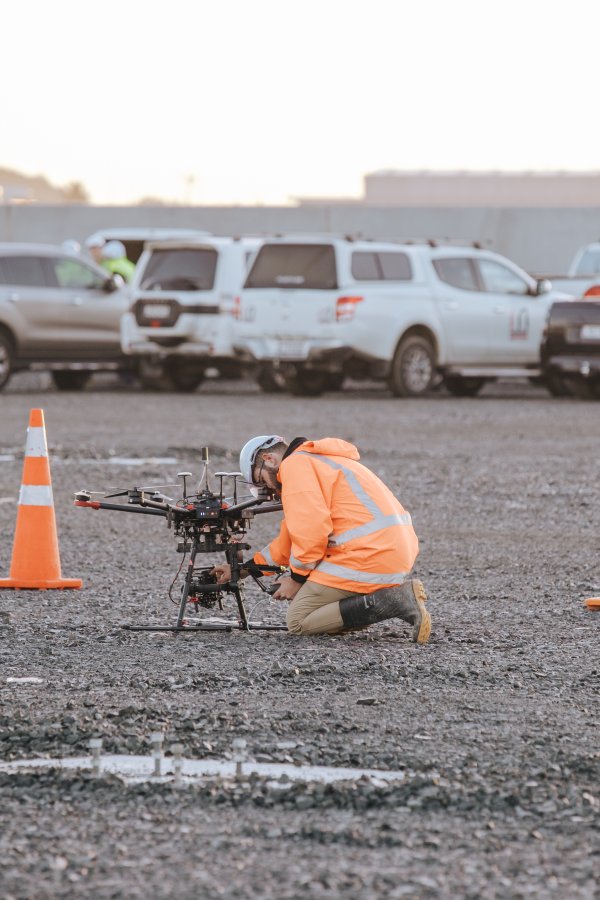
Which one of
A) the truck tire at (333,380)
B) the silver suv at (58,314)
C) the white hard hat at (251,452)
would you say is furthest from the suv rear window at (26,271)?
the white hard hat at (251,452)

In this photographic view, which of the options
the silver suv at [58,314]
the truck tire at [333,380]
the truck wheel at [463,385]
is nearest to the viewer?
the truck tire at [333,380]

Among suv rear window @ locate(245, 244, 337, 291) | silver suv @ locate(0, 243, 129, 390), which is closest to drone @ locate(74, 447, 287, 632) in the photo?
suv rear window @ locate(245, 244, 337, 291)

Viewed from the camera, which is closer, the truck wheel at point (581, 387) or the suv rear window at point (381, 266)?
the suv rear window at point (381, 266)

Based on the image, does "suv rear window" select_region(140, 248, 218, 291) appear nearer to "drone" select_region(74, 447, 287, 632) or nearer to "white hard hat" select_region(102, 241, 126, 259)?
"white hard hat" select_region(102, 241, 126, 259)

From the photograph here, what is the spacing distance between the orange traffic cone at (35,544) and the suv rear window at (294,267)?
515 inches

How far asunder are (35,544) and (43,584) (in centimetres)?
20

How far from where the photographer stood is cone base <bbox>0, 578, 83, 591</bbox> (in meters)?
8.80

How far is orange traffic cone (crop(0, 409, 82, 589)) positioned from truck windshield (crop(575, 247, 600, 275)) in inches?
686

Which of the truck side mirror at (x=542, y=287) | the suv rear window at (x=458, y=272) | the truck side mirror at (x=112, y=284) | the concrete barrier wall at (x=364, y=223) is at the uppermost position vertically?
the concrete barrier wall at (x=364, y=223)

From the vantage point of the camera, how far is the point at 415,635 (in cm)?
734

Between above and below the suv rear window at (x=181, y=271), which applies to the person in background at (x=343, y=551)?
below

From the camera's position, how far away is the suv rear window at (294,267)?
2188cm

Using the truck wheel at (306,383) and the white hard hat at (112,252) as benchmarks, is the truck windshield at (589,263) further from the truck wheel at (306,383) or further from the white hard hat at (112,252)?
the white hard hat at (112,252)

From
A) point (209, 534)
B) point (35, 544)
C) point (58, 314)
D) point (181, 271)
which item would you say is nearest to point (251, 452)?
point (209, 534)
